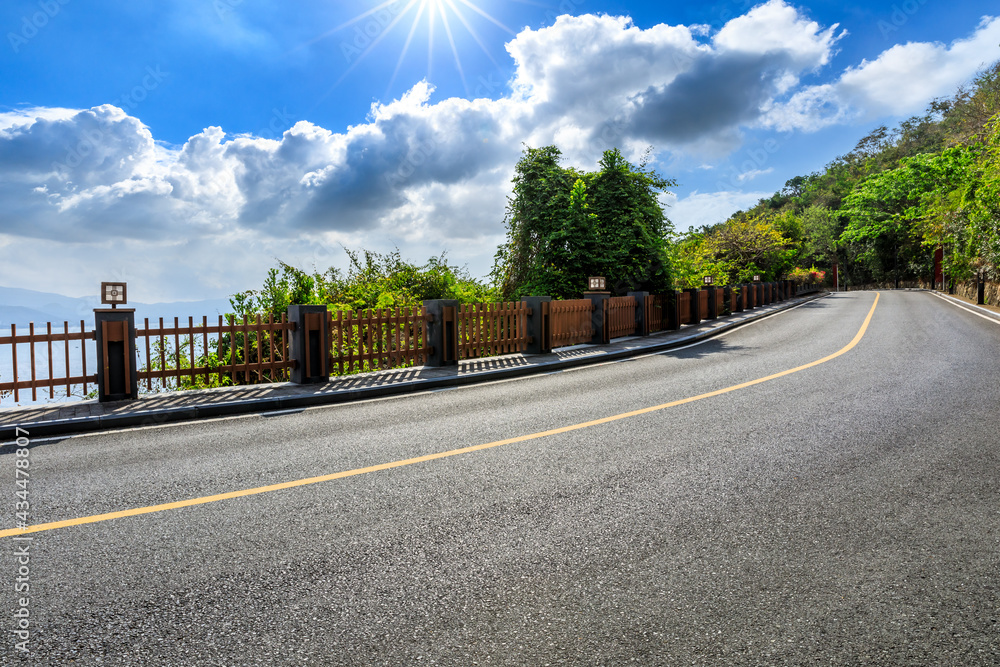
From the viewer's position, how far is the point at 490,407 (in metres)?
7.48

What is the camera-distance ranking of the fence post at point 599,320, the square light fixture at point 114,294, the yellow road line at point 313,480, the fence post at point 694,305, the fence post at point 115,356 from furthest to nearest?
the fence post at point 694,305 → the fence post at point 599,320 → the square light fixture at point 114,294 → the fence post at point 115,356 → the yellow road line at point 313,480

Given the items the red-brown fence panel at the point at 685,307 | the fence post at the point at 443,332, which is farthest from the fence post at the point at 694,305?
the fence post at the point at 443,332

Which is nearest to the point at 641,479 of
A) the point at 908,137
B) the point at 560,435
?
the point at 560,435

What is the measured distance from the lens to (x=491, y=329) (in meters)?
12.7

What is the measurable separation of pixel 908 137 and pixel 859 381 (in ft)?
304

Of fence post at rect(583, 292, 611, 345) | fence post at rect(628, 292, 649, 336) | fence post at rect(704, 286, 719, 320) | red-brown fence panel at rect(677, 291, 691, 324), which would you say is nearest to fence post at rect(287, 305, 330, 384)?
fence post at rect(583, 292, 611, 345)

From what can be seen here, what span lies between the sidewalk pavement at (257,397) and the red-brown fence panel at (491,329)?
12.9 inches

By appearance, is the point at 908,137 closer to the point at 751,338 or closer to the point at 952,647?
the point at 751,338

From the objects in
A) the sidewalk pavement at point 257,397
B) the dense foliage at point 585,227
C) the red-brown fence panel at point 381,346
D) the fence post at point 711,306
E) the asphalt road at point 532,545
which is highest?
the dense foliage at point 585,227

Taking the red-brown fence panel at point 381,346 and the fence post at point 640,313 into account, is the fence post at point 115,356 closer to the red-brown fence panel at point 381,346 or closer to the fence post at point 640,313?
the red-brown fence panel at point 381,346

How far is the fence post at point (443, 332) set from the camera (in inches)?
446

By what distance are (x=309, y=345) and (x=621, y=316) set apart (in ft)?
33.2

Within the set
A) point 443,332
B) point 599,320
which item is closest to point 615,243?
point 599,320

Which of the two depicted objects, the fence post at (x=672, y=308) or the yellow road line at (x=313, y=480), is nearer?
the yellow road line at (x=313, y=480)
